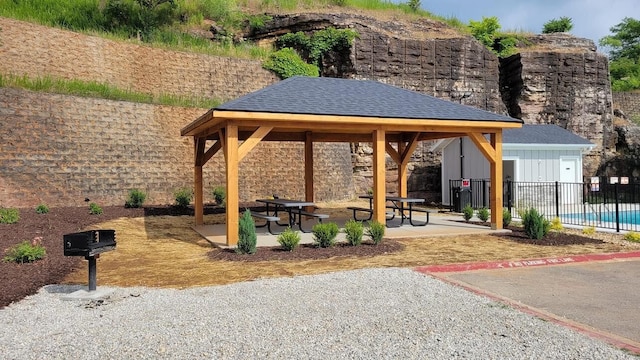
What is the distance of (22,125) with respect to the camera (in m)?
16.6

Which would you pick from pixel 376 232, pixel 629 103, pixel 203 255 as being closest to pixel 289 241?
pixel 203 255

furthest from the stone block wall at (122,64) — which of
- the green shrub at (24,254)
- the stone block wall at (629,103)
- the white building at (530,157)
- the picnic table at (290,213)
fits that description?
the stone block wall at (629,103)

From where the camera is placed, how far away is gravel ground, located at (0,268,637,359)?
4.09m

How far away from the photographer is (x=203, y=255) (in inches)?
372

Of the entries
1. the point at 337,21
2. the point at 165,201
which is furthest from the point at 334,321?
the point at 337,21

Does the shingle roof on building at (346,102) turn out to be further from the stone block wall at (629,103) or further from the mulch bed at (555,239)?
the stone block wall at (629,103)

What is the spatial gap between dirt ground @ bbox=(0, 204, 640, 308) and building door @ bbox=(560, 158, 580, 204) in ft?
32.4

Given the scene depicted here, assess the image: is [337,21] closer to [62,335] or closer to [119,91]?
[119,91]

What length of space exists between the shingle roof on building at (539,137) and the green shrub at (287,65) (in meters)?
10.8

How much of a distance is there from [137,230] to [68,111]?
754cm

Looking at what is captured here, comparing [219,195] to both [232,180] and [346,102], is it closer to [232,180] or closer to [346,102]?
[346,102]

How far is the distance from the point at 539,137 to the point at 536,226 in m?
11.8

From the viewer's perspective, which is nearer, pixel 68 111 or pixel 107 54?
pixel 68 111

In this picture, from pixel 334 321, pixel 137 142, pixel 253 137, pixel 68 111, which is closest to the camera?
pixel 334 321
